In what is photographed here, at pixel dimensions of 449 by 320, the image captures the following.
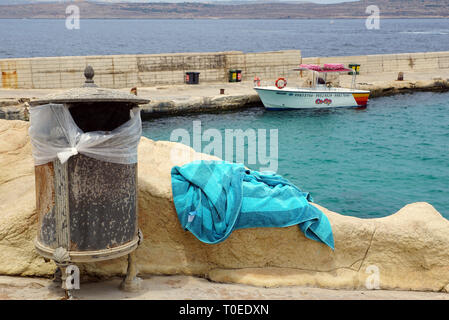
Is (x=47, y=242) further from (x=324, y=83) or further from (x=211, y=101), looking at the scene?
(x=324, y=83)

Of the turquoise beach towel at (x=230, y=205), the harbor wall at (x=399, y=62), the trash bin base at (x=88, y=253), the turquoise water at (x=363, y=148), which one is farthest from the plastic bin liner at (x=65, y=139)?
the harbor wall at (x=399, y=62)

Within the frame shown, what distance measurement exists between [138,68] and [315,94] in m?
8.73

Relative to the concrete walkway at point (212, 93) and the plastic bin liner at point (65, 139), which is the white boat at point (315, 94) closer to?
the concrete walkway at point (212, 93)

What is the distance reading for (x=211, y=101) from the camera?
24.5m

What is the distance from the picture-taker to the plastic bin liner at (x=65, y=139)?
489cm

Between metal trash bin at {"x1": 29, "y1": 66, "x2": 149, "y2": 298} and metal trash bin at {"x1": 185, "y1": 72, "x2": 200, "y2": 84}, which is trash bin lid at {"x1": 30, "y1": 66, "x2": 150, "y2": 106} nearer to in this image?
metal trash bin at {"x1": 29, "y1": 66, "x2": 149, "y2": 298}

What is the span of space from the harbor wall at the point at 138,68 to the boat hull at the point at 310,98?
402 centimetres

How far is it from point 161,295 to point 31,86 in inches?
789

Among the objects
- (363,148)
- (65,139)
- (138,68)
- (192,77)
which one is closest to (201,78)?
(192,77)

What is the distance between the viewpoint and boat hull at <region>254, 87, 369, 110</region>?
2598 cm

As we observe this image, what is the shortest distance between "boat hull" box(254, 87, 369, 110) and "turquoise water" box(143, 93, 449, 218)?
1.21 ft

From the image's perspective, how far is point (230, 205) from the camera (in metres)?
6.01

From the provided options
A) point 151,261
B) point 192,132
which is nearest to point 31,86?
point 192,132

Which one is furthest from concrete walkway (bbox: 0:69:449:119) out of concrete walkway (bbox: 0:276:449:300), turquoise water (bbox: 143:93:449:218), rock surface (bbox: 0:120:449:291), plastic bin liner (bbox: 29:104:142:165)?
plastic bin liner (bbox: 29:104:142:165)
